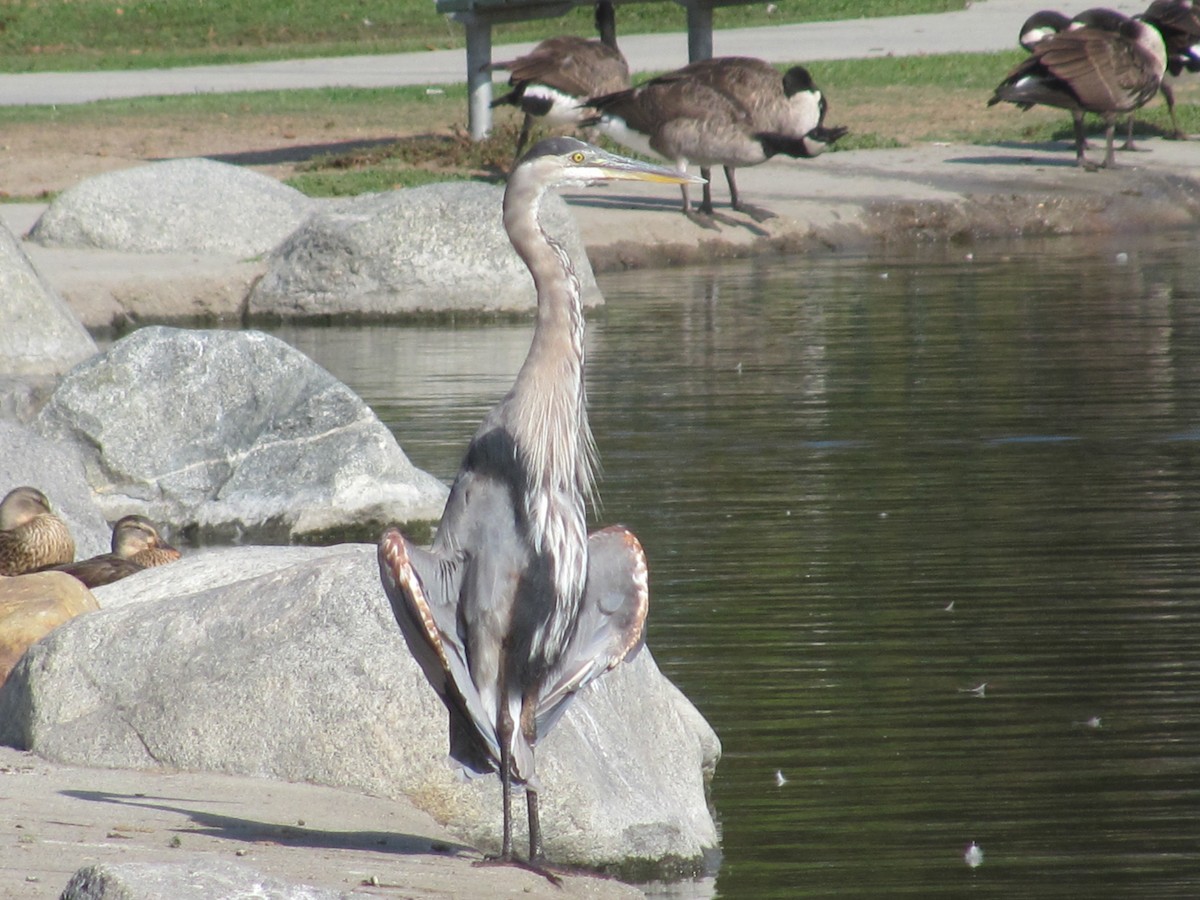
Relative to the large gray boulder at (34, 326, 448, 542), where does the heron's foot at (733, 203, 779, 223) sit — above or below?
above

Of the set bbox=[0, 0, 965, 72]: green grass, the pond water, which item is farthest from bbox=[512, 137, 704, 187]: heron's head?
bbox=[0, 0, 965, 72]: green grass

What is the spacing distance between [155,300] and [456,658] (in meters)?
12.0

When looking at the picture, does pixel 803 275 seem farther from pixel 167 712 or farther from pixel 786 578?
pixel 167 712

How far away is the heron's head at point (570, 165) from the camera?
19.0ft

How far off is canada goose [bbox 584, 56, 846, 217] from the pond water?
2.85 m

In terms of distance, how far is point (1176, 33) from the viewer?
2277 cm

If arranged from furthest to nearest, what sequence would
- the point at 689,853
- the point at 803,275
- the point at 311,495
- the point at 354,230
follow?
the point at 803,275
the point at 354,230
the point at 311,495
the point at 689,853

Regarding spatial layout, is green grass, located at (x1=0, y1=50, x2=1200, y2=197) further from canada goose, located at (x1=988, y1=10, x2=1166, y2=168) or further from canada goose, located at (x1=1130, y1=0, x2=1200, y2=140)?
canada goose, located at (x1=988, y1=10, x2=1166, y2=168)

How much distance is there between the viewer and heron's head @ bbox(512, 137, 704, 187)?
19.0 feet

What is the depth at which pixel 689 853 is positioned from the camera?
5.70 metres

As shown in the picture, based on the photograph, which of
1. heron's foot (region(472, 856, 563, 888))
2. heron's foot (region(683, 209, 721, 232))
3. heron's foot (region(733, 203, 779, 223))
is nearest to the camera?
heron's foot (region(472, 856, 563, 888))

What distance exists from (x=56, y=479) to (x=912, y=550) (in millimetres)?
4025

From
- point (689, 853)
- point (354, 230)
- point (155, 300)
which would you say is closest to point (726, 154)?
point (354, 230)

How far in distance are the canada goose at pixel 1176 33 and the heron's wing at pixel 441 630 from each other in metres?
18.7
